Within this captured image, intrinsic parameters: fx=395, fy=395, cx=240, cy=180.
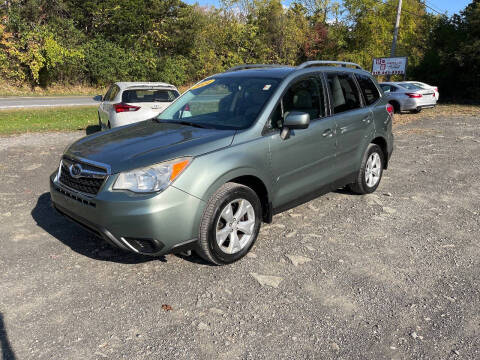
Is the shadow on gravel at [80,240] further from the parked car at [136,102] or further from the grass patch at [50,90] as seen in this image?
the grass patch at [50,90]

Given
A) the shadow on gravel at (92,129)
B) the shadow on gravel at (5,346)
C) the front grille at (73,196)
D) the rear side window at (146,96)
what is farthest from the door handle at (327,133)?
the shadow on gravel at (92,129)

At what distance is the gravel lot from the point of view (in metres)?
2.66

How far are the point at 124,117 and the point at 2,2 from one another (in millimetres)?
26607

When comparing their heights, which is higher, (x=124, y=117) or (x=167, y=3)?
(x=167, y=3)

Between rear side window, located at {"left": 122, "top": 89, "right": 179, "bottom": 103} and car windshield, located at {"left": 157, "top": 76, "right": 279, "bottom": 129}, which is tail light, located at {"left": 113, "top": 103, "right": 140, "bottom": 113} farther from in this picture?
car windshield, located at {"left": 157, "top": 76, "right": 279, "bottom": 129}

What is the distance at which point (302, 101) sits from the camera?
172 inches

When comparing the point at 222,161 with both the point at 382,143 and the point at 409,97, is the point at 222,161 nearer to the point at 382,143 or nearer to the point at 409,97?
the point at 382,143

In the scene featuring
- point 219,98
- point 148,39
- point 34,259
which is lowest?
point 34,259

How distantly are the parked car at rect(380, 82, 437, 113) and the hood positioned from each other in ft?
47.1

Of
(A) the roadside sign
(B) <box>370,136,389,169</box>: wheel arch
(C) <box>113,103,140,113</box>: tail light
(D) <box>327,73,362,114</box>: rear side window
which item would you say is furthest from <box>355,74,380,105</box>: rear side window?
(A) the roadside sign

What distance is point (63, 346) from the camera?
2637mm

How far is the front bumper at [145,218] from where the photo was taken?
10.2 ft

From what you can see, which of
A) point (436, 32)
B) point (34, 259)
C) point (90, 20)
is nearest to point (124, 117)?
point (34, 259)

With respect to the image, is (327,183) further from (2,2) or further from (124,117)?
(2,2)
